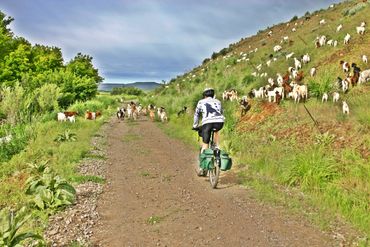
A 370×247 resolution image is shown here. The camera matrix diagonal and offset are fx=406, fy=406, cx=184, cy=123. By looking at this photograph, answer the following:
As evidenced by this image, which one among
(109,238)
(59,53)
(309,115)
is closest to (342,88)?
(309,115)

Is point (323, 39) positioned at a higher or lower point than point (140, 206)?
higher

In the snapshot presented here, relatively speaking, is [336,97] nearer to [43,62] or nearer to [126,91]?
[43,62]

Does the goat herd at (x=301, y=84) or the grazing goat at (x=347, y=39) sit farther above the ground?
the grazing goat at (x=347, y=39)

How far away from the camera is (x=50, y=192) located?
7754 millimetres

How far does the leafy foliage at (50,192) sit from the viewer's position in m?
7.58

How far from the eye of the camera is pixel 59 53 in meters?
62.5

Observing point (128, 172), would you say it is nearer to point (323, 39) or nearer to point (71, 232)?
point (71, 232)

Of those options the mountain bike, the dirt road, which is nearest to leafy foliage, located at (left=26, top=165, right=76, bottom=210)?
the dirt road

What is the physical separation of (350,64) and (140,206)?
36.0 feet

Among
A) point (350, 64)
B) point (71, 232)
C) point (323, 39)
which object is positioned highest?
point (323, 39)

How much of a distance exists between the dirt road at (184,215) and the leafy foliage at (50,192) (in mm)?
681

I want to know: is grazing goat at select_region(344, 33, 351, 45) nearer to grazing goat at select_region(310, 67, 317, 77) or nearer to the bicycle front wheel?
grazing goat at select_region(310, 67, 317, 77)

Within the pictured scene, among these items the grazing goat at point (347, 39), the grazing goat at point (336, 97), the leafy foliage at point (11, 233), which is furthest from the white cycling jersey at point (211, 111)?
the grazing goat at point (347, 39)

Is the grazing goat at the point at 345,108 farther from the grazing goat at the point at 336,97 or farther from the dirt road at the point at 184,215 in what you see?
the dirt road at the point at 184,215
